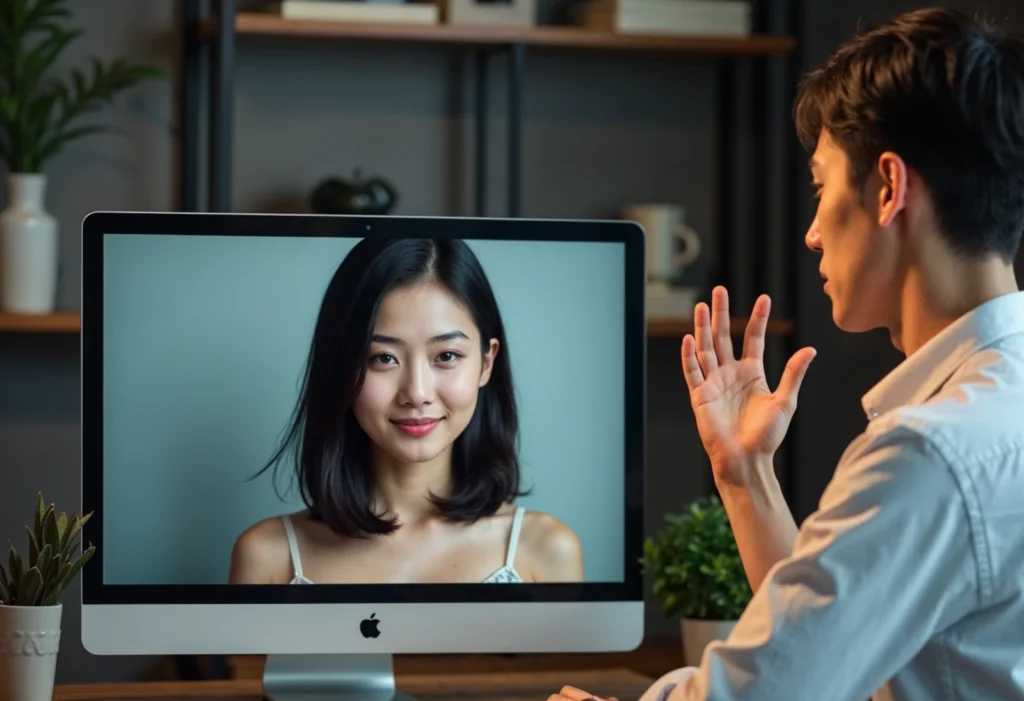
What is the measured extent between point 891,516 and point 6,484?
78.4 inches

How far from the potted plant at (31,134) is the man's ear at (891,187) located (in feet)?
5.40

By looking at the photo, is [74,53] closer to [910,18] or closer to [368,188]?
[368,188]

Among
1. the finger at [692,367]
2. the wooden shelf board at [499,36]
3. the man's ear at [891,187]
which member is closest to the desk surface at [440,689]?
the finger at [692,367]

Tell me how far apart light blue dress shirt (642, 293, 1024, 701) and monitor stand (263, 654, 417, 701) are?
0.60m

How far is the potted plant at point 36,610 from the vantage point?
1436 mm

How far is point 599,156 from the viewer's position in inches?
109

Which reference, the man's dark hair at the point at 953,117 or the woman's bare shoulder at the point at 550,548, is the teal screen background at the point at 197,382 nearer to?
the woman's bare shoulder at the point at 550,548

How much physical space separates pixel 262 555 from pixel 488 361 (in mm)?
342

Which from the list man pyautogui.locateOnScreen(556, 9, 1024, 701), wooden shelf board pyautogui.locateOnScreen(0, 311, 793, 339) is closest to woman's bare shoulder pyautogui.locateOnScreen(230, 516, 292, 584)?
man pyautogui.locateOnScreen(556, 9, 1024, 701)

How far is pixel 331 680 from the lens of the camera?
1588 millimetres

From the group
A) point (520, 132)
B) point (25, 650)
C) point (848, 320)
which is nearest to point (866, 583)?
point (848, 320)

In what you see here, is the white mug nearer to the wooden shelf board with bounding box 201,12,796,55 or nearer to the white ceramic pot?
the wooden shelf board with bounding box 201,12,796,55

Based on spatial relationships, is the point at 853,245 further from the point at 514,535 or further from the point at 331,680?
the point at 331,680

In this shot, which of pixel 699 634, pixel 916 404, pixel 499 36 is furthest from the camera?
pixel 499 36
